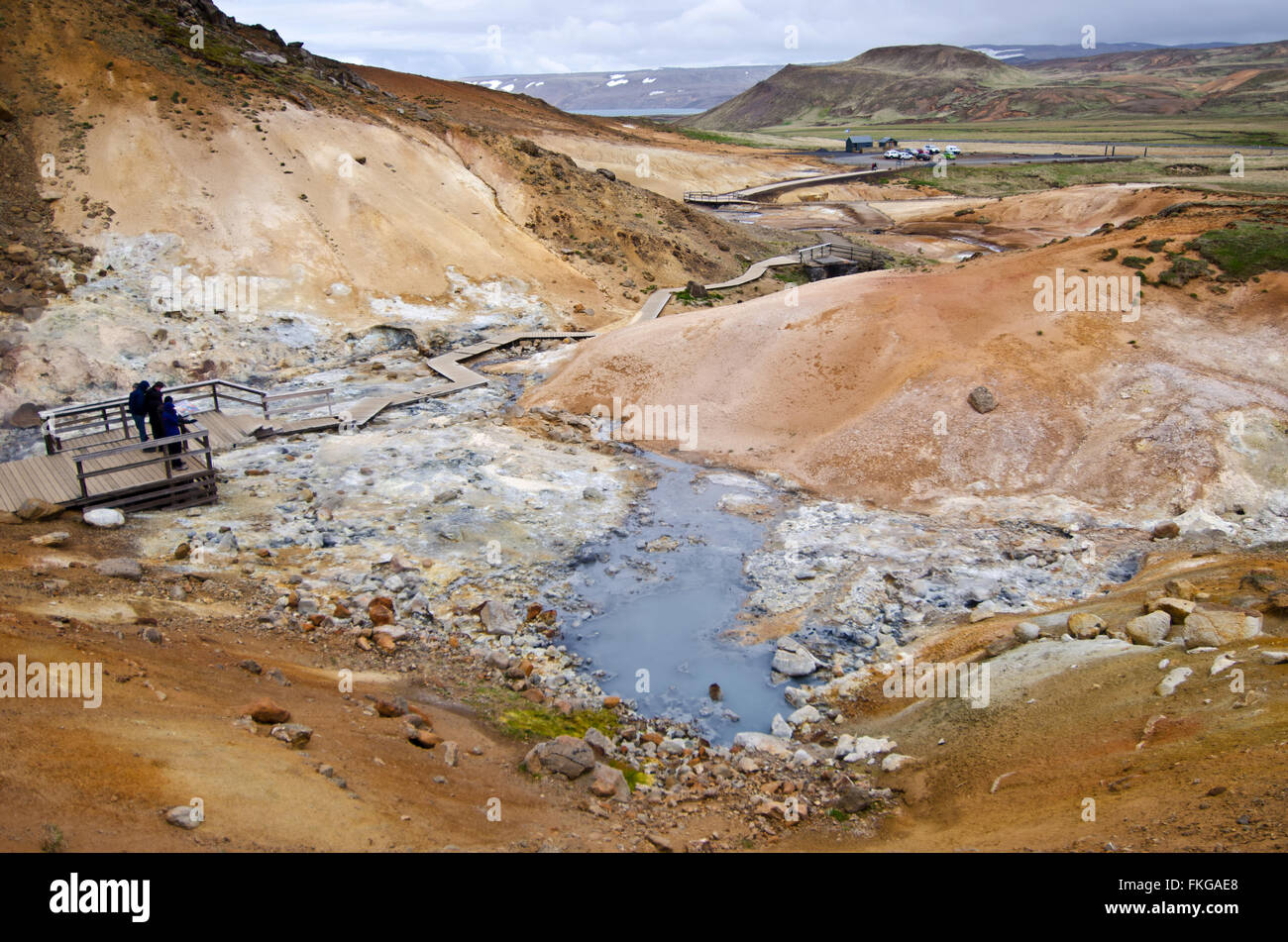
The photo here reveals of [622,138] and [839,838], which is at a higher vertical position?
[622,138]

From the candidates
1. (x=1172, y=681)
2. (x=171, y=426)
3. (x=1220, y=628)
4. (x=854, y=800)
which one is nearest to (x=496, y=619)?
(x=854, y=800)

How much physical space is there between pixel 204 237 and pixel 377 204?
21.4 feet

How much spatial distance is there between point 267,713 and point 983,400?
1636 centimetres

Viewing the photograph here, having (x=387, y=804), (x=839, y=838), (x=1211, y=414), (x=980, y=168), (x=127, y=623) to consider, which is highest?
(x=980, y=168)

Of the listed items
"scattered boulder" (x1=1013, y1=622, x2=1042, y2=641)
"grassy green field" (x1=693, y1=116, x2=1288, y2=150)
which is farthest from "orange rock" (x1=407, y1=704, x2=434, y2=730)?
"grassy green field" (x1=693, y1=116, x2=1288, y2=150)

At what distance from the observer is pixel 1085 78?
192 meters

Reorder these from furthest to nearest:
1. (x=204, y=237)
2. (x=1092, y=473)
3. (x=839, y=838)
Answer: (x=204, y=237)
(x=1092, y=473)
(x=839, y=838)

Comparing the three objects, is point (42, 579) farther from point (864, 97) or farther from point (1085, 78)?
point (1085, 78)

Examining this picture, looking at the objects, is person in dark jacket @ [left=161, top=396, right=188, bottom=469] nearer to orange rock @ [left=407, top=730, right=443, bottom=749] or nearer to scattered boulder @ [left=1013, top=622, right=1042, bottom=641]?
orange rock @ [left=407, top=730, right=443, bottom=749]

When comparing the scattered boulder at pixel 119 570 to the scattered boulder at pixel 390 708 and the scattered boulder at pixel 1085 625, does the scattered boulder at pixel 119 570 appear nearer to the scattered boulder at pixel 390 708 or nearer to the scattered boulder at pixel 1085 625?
the scattered boulder at pixel 390 708

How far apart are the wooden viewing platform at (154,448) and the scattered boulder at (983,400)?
14177 millimetres

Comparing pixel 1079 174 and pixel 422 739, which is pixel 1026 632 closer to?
pixel 422 739
